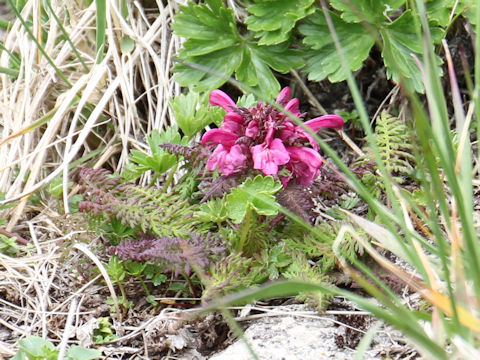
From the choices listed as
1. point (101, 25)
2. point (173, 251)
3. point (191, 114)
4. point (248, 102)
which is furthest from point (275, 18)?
point (173, 251)

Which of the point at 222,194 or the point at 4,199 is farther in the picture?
the point at 4,199

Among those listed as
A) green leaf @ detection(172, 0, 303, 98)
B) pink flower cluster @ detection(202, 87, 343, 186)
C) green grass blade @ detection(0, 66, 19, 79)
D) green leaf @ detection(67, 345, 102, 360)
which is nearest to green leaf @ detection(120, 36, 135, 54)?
green leaf @ detection(172, 0, 303, 98)

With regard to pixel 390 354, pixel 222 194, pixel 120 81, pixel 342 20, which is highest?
pixel 342 20

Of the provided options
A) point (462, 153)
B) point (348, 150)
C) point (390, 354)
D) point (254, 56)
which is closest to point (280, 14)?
point (254, 56)

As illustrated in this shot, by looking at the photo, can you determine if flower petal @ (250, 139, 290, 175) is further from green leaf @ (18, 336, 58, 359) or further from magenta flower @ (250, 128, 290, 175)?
green leaf @ (18, 336, 58, 359)

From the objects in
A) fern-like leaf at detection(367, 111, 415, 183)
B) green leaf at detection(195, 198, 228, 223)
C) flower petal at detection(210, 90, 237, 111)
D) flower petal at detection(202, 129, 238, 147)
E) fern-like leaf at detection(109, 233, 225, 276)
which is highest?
flower petal at detection(210, 90, 237, 111)

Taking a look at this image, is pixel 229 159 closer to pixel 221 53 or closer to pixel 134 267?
pixel 134 267

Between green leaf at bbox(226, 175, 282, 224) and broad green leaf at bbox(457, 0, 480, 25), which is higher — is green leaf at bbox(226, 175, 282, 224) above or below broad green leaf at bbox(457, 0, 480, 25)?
below

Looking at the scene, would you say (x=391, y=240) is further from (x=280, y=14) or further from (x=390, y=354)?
(x=280, y=14)
